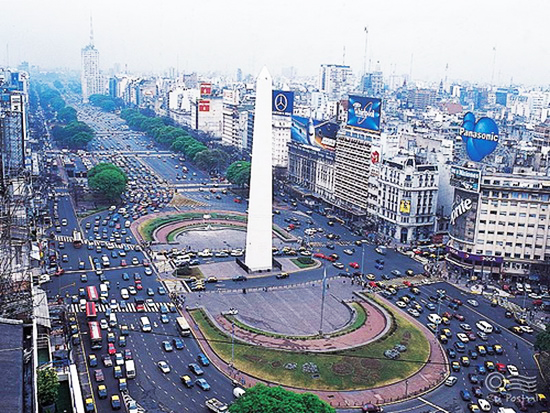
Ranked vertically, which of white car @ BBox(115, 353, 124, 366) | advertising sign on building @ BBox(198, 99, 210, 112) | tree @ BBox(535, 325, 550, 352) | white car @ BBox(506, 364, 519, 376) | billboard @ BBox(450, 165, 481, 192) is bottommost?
white car @ BBox(506, 364, 519, 376)

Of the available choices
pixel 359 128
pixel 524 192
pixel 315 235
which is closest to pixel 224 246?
pixel 315 235

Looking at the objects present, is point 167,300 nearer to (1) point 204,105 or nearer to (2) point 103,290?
(2) point 103,290

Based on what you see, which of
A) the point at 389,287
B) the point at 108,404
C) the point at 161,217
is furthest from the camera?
the point at 161,217

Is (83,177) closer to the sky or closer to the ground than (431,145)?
closer to the ground

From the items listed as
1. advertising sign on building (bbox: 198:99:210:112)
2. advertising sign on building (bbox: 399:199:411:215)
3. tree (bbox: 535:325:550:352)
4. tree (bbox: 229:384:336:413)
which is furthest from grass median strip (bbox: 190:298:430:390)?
advertising sign on building (bbox: 198:99:210:112)

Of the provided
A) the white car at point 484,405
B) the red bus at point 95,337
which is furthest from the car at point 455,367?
the red bus at point 95,337

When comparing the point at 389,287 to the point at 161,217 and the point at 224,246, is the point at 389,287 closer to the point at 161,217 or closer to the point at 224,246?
the point at 224,246

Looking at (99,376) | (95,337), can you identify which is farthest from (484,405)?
(95,337)

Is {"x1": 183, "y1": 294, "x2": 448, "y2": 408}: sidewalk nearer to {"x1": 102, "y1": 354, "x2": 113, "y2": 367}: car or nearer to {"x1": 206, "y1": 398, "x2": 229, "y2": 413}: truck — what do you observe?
{"x1": 206, "y1": 398, "x2": 229, "y2": 413}: truck
